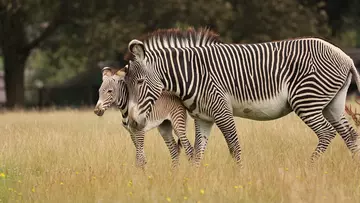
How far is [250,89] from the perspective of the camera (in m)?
10.2

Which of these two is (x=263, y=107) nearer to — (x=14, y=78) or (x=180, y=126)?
(x=180, y=126)

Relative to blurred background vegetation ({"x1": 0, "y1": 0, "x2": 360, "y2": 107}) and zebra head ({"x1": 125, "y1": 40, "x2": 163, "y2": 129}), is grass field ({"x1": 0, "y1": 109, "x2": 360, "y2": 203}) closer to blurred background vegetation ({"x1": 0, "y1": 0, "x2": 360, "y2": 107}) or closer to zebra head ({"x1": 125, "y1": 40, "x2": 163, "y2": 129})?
zebra head ({"x1": 125, "y1": 40, "x2": 163, "y2": 129})

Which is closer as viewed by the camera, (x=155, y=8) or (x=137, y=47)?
(x=137, y=47)

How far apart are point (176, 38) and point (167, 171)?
2.04 m

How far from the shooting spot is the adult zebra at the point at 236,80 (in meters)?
9.88

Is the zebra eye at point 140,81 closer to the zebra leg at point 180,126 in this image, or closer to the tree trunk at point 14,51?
A: the zebra leg at point 180,126

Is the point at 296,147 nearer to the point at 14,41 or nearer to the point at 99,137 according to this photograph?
the point at 99,137

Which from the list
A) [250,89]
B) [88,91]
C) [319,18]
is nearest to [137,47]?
[250,89]

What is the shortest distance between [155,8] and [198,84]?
19.9 metres

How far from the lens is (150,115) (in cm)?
1051

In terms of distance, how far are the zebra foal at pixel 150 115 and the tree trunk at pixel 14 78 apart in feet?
71.7

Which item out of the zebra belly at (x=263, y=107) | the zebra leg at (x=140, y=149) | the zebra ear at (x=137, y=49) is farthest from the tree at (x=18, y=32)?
the zebra belly at (x=263, y=107)

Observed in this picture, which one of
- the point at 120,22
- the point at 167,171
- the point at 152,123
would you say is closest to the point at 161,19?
the point at 120,22

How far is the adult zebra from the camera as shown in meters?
9.88
